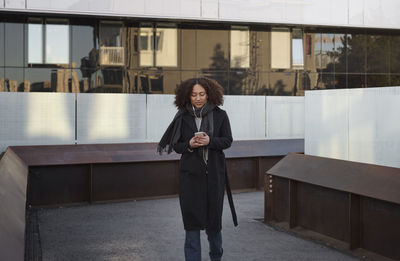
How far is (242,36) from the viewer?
752 inches

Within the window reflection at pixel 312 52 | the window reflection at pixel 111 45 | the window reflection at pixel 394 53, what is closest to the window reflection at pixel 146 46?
the window reflection at pixel 111 45

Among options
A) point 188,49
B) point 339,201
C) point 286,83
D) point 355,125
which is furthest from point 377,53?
point 339,201

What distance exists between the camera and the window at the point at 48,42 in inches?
658

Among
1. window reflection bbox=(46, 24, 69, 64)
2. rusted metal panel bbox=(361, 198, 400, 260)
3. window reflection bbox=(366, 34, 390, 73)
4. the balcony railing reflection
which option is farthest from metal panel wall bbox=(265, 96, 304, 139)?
rusted metal panel bbox=(361, 198, 400, 260)

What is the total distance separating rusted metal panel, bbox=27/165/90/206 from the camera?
37.6 ft

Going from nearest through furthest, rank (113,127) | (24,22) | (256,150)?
1. (256,150)
2. (113,127)
3. (24,22)

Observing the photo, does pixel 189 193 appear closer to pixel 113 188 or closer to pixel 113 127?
pixel 113 188

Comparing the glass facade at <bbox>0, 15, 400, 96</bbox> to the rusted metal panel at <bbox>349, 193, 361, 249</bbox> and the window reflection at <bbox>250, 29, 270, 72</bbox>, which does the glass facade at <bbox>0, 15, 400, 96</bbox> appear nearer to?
the window reflection at <bbox>250, 29, 270, 72</bbox>

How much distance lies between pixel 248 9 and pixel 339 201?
39.2 ft

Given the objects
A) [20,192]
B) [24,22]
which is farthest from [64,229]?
[24,22]

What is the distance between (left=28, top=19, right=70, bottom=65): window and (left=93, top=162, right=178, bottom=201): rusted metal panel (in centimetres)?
626

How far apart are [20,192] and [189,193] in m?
2.32

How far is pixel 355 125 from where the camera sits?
8016mm

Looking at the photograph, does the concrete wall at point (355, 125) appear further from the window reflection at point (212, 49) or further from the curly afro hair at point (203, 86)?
the window reflection at point (212, 49)
